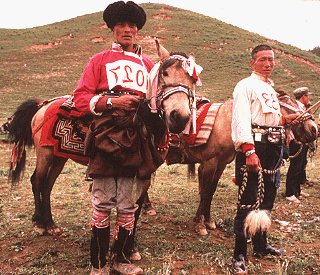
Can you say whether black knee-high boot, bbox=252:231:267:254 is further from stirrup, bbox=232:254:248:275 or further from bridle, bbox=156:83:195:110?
bridle, bbox=156:83:195:110

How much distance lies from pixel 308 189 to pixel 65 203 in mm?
5560

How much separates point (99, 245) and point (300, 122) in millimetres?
2920

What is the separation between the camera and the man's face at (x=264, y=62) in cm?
382

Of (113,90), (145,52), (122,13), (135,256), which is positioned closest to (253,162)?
(113,90)

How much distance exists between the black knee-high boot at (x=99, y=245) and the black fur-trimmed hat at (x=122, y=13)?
200 cm

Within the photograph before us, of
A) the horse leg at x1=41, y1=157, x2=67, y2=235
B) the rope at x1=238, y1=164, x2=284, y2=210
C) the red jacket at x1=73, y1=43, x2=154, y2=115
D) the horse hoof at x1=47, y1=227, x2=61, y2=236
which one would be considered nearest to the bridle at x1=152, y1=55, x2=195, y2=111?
the red jacket at x1=73, y1=43, x2=154, y2=115

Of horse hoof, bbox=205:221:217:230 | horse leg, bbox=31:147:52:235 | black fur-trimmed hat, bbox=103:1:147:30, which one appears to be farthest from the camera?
horse hoof, bbox=205:221:217:230

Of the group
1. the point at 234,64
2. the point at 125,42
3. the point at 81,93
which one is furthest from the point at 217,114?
the point at 234,64

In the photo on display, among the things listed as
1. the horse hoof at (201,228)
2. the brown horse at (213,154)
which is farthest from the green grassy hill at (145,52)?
the horse hoof at (201,228)

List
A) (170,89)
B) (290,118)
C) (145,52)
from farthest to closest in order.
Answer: (145,52), (290,118), (170,89)

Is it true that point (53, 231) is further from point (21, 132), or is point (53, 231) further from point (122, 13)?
point (122, 13)

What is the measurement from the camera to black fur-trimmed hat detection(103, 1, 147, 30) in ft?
10.9

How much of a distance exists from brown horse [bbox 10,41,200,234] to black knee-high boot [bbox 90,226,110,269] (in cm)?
128

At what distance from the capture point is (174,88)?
2859 millimetres
